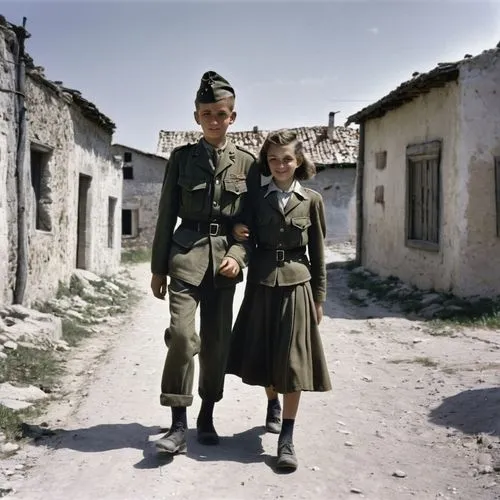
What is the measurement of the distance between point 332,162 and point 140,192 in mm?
7301

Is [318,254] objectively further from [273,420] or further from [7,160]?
[7,160]

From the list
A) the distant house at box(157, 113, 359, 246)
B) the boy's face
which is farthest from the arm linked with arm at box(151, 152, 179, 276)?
the distant house at box(157, 113, 359, 246)

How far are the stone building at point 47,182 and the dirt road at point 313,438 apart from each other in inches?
75.7

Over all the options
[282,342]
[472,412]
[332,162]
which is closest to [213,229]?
[282,342]

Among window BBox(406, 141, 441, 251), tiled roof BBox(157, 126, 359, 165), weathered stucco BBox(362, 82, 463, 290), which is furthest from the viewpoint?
tiled roof BBox(157, 126, 359, 165)

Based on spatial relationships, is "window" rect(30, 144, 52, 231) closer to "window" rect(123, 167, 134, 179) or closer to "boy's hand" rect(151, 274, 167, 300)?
"boy's hand" rect(151, 274, 167, 300)

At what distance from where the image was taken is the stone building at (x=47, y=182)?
21.2 ft

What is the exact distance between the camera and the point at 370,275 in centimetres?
1154

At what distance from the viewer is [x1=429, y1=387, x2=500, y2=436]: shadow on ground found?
366 cm

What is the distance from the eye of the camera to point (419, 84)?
8836 millimetres

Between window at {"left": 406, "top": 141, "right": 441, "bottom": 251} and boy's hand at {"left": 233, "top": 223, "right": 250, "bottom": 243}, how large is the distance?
20.3 feet

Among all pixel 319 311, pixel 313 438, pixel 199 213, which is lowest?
pixel 313 438

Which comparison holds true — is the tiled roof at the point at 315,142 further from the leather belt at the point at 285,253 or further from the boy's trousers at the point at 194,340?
the boy's trousers at the point at 194,340

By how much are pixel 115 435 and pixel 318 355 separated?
1.26m
